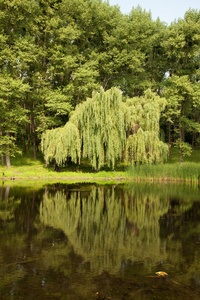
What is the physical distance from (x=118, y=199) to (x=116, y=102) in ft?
40.4

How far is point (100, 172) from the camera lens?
82.2ft

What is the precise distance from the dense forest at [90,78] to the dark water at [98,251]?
40.2ft

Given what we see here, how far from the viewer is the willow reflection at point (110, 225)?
603 cm

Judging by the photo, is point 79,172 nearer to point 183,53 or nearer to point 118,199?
point 118,199

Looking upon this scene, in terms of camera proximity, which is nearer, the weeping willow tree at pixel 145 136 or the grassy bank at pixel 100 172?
the grassy bank at pixel 100 172

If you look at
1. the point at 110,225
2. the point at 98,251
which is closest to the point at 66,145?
the point at 110,225

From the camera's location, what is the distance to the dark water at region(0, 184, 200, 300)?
4.46 metres

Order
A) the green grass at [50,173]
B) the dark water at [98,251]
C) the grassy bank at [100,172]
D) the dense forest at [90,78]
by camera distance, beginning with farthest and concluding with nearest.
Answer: the green grass at [50,173]
the dense forest at [90,78]
the grassy bank at [100,172]
the dark water at [98,251]

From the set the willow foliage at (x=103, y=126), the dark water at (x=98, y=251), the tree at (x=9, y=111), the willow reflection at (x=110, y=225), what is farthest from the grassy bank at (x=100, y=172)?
the dark water at (x=98, y=251)

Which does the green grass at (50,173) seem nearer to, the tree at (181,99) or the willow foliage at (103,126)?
the willow foliage at (103,126)

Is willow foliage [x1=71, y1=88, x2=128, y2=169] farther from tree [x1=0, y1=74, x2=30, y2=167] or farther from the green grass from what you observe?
tree [x1=0, y1=74, x2=30, y2=167]

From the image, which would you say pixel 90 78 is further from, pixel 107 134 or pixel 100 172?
pixel 100 172

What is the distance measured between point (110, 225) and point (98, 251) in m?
2.48

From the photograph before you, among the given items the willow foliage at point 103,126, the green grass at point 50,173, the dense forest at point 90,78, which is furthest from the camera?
the green grass at point 50,173
